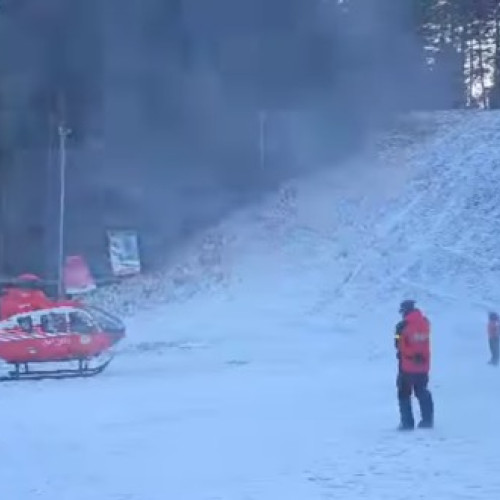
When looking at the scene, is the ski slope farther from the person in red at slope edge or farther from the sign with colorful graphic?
the person in red at slope edge

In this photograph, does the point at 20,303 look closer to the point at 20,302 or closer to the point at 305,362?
the point at 20,302

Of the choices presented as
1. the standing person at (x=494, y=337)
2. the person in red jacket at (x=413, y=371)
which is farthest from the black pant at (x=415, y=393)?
the standing person at (x=494, y=337)

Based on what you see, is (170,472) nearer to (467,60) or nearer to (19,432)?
(19,432)

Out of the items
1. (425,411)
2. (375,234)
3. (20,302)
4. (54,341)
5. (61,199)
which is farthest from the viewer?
(61,199)

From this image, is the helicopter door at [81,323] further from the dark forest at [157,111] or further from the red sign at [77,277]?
the dark forest at [157,111]

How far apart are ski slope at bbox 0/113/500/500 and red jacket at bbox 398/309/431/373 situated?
62 centimetres

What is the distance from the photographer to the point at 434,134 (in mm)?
36219

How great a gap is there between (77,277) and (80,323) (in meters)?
9.73

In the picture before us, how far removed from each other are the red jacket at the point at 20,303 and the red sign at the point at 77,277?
16.3ft

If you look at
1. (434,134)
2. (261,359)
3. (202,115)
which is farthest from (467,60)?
(261,359)

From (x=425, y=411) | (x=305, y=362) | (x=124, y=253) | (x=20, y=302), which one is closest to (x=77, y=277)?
(x=124, y=253)

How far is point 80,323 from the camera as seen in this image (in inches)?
862

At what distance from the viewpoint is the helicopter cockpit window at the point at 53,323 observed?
21.8m

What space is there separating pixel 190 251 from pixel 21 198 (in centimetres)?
461
